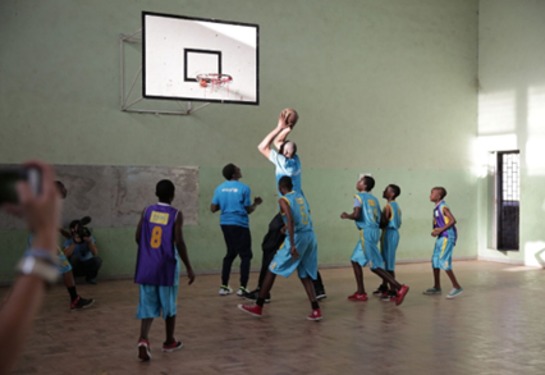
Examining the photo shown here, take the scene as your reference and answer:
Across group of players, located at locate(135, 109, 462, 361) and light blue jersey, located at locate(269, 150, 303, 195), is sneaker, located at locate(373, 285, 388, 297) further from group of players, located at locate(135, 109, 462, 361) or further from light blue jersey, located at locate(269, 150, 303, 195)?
light blue jersey, located at locate(269, 150, 303, 195)

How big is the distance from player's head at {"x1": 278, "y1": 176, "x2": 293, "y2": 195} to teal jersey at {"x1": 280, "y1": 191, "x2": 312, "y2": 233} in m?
0.05

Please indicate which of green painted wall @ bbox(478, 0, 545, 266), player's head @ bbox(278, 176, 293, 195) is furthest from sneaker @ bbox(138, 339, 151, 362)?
green painted wall @ bbox(478, 0, 545, 266)

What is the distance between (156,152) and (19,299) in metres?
9.11

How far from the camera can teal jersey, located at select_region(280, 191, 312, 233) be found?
21.5ft

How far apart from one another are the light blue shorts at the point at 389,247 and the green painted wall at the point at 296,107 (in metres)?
3.22

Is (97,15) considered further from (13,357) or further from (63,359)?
(13,357)

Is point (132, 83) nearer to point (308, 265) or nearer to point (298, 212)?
point (298, 212)

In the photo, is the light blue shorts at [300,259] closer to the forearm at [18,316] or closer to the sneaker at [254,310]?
the sneaker at [254,310]

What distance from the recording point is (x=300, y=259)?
6.55 m

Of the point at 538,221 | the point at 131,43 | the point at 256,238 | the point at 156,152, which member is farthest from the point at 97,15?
the point at 538,221

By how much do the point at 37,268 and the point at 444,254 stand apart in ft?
24.9

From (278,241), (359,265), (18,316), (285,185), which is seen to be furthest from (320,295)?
(18,316)

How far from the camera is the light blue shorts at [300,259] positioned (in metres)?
6.49

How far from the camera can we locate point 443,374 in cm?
464
